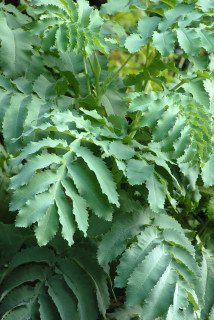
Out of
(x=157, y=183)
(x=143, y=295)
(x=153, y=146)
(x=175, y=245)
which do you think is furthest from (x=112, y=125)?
(x=143, y=295)

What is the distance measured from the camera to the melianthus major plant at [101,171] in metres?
1.66

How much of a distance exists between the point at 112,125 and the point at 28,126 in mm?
285

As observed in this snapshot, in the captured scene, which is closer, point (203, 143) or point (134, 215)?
point (203, 143)

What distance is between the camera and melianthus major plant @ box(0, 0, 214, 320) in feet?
5.45

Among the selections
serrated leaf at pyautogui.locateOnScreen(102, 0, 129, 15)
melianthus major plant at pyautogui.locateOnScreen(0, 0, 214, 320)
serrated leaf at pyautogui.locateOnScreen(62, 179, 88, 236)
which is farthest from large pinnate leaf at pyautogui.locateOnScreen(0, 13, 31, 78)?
serrated leaf at pyautogui.locateOnScreen(62, 179, 88, 236)

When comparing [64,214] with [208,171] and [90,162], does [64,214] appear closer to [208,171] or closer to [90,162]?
[90,162]

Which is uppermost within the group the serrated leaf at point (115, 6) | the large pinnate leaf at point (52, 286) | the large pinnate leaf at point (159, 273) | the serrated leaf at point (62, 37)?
the serrated leaf at point (115, 6)

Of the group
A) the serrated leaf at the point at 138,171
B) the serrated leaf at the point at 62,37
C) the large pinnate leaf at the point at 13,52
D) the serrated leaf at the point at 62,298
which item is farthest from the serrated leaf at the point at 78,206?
the large pinnate leaf at the point at 13,52

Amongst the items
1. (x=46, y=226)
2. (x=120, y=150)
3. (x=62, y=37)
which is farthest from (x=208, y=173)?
(x=62, y=37)

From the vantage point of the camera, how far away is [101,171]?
5.50ft

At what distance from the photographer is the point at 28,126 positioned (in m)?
1.92

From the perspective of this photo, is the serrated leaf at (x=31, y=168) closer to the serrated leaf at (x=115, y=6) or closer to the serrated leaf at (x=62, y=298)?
the serrated leaf at (x=62, y=298)

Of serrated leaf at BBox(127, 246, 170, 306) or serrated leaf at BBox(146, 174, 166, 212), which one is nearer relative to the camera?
serrated leaf at BBox(127, 246, 170, 306)

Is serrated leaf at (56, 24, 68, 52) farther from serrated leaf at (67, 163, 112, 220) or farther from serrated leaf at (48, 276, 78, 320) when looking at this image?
serrated leaf at (48, 276, 78, 320)
